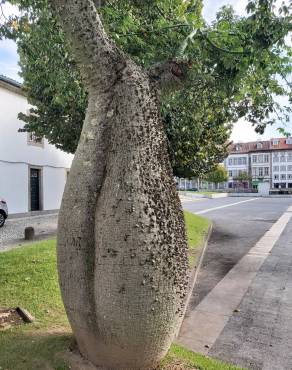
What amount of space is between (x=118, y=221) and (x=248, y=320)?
3.33 metres

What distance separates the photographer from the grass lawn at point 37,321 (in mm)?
3475

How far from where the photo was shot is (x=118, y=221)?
3070mm

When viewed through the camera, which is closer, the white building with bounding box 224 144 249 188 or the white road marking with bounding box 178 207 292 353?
the white road marking with bounding box 178 207 292 353

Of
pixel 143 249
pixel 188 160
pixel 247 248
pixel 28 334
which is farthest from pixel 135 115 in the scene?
pixel 188 160

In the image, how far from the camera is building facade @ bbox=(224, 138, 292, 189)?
7838cm

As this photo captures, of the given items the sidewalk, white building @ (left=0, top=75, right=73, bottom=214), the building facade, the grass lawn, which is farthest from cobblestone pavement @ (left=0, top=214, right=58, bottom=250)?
the building facade

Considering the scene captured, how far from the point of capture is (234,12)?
6.42 metres

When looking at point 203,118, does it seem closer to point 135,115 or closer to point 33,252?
point 33,252

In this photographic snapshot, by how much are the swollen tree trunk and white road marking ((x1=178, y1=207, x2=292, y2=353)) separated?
5.11ft

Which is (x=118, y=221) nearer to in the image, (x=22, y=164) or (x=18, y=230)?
(x=18, y=230)

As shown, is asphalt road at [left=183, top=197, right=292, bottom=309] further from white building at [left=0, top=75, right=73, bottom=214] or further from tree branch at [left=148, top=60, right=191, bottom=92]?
white building at [left=0, top=75, right=73, bottom=214]

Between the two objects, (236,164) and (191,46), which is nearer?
(191,46)

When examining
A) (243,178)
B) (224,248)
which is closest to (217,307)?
(224,248)

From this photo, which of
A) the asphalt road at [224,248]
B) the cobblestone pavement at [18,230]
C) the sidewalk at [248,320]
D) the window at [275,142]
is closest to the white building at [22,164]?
the cobblestone pavement at [18,230]
